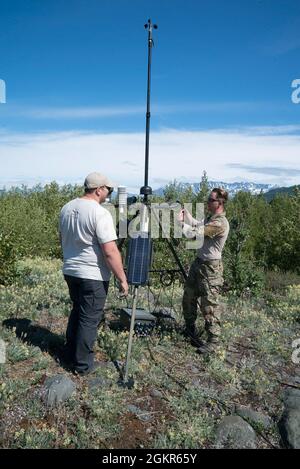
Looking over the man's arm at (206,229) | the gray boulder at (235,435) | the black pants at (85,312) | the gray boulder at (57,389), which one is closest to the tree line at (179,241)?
the man's arm at (206,229)

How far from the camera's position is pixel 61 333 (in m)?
6.33

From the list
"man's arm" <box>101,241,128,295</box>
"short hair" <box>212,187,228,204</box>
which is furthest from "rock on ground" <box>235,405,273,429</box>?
"short hair" <box>212,187,228,204</box>

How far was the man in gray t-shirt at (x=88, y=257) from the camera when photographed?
467 centimetres

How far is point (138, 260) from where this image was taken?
5.01 metres

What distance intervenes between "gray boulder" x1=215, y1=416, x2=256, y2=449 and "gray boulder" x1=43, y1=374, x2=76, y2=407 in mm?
1692

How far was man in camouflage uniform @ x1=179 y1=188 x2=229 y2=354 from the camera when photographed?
5723 millimetres

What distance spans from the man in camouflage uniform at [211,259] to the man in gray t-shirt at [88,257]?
1385mm

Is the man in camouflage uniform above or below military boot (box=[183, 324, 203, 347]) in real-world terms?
above

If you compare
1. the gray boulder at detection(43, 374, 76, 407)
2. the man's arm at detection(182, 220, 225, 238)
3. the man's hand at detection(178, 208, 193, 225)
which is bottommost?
the gray boulder at detection(43, 374, 76, 407)

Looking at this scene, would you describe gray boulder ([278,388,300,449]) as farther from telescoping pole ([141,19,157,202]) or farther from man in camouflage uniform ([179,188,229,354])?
telescoping pole ([141,19,157,202])

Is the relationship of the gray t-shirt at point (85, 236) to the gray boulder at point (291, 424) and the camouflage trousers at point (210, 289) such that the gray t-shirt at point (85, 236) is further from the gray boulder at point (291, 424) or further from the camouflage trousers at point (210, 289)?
the gray boulder at point (291, 424)
